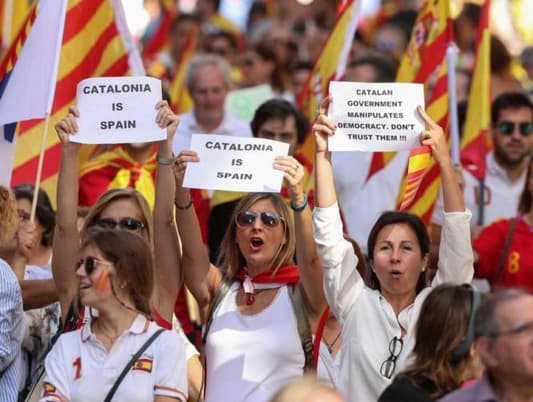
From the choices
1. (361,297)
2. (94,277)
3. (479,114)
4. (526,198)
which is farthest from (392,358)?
(479,114)

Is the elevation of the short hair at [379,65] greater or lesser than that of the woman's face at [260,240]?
greater

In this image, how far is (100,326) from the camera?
23.9 feet

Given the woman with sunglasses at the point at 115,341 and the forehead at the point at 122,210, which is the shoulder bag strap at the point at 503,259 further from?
the woman with sunglasses at the point at 115,341

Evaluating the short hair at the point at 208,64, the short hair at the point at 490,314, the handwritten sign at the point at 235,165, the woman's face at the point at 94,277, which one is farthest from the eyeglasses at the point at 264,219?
the short hair at the point at 208,64

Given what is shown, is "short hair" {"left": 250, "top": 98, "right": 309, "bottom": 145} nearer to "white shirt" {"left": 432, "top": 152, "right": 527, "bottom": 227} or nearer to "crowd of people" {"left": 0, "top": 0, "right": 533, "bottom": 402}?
"crowd of people" {"left": 0, "top": 0, "right": 533, "bottom": 402}

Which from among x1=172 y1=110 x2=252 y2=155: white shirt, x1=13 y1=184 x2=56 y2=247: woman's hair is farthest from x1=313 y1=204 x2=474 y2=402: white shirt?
x1=172 y1=110 x2=252 y2=155: white shirt

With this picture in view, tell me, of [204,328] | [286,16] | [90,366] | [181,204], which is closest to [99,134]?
[181,204]

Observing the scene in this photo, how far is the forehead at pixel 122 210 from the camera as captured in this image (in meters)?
8.58

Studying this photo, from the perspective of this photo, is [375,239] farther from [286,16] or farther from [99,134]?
[286,16]

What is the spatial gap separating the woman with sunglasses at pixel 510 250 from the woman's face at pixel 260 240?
1576 mm

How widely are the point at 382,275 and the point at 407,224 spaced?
28 centimetres

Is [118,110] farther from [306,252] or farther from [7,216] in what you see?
[306,252]

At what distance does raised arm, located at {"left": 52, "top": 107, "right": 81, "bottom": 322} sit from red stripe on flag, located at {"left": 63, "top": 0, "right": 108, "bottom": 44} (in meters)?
1.85

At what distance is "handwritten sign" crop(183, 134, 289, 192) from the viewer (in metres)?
8.16
